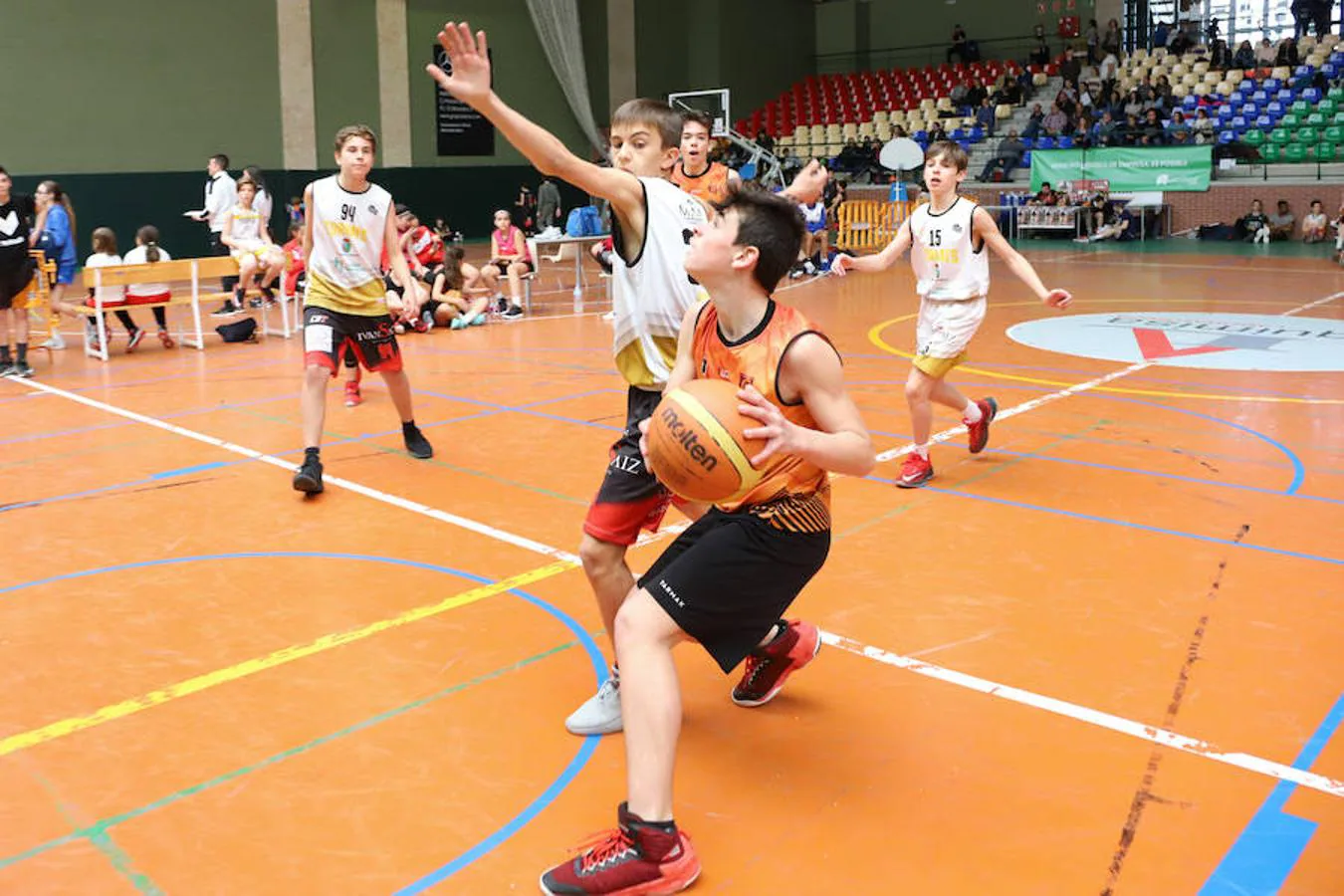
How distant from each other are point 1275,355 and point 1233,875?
9.24 m

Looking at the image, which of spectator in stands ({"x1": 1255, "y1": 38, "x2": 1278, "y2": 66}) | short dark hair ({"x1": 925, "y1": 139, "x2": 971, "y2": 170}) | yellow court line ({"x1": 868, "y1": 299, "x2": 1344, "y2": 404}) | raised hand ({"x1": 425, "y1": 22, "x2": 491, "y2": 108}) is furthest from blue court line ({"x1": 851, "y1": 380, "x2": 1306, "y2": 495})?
spectator in stands ({"x1": 1255, "y1": 38, "x2": 1278, "y2": 66})

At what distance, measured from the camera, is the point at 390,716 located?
13.1 ft

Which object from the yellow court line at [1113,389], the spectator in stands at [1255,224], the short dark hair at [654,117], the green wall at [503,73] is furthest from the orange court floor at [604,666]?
the green wall at [503,73]

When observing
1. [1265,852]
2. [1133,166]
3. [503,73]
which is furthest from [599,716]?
[503,73]

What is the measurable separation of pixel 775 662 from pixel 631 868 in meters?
1.24

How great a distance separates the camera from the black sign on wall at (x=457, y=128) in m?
29.5

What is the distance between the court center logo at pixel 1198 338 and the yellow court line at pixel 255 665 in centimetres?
765

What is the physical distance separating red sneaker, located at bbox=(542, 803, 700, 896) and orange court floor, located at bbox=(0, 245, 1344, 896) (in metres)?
0.11

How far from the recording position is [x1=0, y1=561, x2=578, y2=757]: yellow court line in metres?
3.90

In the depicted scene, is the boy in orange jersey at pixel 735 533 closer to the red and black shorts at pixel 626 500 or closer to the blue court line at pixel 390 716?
the blue court line at pixel 390 716

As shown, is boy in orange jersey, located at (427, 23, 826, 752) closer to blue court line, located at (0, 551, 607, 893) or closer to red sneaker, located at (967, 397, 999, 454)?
blue court line, located at (0, 551, 607, 893)

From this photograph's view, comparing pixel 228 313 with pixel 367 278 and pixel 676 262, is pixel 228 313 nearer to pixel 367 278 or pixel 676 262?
pixel 367 278

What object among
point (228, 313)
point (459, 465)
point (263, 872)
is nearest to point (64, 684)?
point (263, 872)

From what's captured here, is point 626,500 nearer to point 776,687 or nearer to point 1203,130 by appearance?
point 776,687
